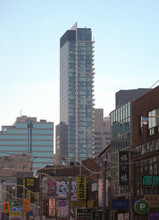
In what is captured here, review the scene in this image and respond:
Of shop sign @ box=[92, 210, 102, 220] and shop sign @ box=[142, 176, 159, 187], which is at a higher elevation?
shop sign @ box=[142, 176, 159, 187]

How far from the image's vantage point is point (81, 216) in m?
81.1

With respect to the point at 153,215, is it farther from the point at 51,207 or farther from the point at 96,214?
the point at 51,207

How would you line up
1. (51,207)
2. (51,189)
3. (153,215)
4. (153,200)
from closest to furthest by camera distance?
(153,200) < (153,215) < (51,207) < (51,189)

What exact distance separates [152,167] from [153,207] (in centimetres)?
461

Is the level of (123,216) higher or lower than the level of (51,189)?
lower

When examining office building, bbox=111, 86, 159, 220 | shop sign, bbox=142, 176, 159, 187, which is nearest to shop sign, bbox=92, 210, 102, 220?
office building, bbox=111, 86, 159, 220

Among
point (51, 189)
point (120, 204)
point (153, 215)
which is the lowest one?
point (153, 215)

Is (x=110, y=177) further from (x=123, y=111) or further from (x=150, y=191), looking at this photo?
(x=150, y=191)

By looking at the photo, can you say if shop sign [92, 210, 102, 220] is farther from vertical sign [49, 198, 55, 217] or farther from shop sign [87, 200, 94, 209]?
vertical sign [49, 198, 55, 217]

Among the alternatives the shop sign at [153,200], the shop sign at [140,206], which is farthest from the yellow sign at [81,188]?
the shop sign at [140,206]

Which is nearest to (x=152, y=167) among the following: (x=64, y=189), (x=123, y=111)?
(x=123, y=111)

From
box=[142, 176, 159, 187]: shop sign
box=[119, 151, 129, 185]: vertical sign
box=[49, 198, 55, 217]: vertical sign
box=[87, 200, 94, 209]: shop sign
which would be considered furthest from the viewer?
box=[49, 198, 55, 217]: vertical sign

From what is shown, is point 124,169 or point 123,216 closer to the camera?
point 124,169

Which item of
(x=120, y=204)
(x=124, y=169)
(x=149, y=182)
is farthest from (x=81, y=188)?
(x=149, y=182)
